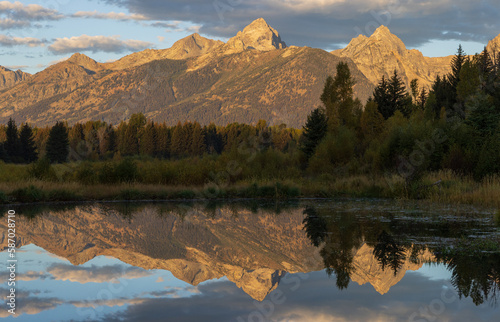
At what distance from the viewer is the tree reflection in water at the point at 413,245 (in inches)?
386

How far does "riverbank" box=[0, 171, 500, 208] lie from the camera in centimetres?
2611

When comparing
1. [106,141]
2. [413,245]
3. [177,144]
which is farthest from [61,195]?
[106,141]

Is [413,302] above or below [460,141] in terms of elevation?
below

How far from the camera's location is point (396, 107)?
6406cm

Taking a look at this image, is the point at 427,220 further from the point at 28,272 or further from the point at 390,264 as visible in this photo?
the point at 28,272

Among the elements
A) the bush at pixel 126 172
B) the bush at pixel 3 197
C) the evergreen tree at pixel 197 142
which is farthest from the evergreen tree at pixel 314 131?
the evergreen tree at pixel 197 142

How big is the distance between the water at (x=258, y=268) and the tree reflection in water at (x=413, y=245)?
31mm

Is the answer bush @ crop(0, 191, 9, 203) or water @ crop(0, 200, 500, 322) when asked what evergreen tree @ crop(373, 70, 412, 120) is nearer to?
water @ crop(0, 200, 500, 322)

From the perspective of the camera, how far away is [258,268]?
452 inches

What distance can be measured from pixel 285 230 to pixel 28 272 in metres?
8.38

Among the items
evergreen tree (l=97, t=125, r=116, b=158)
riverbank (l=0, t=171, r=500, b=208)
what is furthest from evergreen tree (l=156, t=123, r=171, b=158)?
riverbank (l=0, t=171, r=500, b=208)


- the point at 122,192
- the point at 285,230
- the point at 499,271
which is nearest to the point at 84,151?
the point at 122,192

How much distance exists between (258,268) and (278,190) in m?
20.2

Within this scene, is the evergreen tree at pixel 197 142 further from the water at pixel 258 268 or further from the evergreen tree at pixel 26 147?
Answer: the water at pixel 258 268
